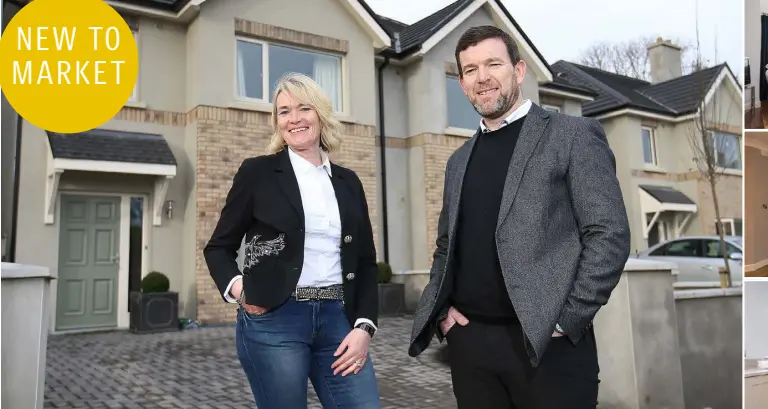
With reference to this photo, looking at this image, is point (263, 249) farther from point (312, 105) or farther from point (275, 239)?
point (312, 105)

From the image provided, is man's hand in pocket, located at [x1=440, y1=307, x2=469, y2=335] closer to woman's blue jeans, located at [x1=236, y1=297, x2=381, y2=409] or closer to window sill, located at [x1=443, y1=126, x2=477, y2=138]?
woman's blue jeans, located at [x1=236, y1=297, x2=381, y2=409]

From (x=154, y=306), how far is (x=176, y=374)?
3464 mm

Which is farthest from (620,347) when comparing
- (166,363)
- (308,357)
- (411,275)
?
(411,275)

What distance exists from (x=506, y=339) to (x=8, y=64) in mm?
8150

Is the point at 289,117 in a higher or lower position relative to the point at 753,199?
higher

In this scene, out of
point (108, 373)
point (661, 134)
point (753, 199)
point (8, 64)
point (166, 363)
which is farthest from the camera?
point (661, 134)

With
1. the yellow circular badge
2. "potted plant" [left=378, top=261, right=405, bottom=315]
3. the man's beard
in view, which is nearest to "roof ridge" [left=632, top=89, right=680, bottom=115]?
"potted plant" [left=378, top=261, right=405, bottom=315]

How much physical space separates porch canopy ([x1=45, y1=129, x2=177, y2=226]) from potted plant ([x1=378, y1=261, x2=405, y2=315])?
405cm

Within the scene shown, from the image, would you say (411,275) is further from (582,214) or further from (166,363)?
(582,214)

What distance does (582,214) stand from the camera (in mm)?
1878

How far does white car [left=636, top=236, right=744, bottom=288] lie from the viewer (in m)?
11.1

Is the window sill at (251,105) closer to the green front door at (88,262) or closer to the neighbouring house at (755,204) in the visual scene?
the green front door at (88,262)

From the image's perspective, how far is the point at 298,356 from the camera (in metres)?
2.05

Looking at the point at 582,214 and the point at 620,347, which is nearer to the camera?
the point at 582,214
